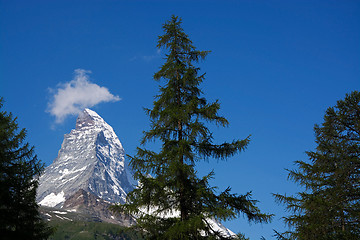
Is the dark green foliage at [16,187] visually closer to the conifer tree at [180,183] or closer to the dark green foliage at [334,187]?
the conifer tree at [180,183]

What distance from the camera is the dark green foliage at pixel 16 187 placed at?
16.8 metres

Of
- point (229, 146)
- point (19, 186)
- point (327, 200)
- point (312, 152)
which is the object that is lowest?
point (19, 186)

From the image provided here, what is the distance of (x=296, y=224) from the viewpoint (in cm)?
1673

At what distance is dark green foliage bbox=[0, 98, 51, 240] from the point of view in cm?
1675

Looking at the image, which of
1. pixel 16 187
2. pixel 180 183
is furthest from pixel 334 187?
pixel 16 187

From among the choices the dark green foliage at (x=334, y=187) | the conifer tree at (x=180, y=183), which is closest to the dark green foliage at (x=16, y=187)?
the conifer tree at (x=180, y=183)

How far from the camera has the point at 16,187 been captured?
59.9 ft

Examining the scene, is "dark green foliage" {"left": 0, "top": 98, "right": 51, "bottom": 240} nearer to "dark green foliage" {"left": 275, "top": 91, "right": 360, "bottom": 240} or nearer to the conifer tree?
the conifer tree

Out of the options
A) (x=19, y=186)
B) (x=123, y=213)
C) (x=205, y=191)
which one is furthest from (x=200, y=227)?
(x=19, y=186)

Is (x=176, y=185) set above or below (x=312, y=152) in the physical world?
below

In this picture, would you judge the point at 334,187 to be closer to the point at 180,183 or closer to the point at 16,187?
the point at 180,183

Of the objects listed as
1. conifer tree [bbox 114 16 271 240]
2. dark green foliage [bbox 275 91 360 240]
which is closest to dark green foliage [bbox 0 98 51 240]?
conifer tree [bbox 114 16 271 240]

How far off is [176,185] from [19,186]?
31.6 ft

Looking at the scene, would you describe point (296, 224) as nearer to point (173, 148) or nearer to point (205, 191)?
point (205, 191)
